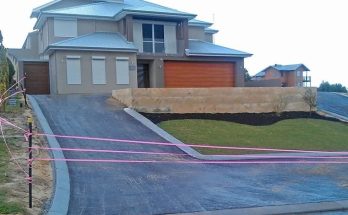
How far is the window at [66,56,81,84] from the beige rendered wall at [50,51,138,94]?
198 millimetres

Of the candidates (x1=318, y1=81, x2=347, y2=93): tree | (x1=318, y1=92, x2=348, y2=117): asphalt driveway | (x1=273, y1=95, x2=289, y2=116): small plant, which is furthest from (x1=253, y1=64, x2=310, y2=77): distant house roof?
(x1=273, y1=95, x2=289, y2=116): small plant

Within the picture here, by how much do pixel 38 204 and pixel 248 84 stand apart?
119 feet

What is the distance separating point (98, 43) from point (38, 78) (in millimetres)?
6263

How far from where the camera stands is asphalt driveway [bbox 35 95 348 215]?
293 inches

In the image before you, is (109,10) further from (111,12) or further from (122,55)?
(122,55)

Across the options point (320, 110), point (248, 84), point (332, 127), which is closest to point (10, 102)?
point (332, 127)

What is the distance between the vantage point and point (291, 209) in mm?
7344

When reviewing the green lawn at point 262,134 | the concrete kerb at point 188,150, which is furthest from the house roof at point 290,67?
the concrete kerb at point 188,150

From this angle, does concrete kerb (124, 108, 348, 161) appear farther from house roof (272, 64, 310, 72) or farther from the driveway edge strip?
house roof (272, 64, 310, 72)

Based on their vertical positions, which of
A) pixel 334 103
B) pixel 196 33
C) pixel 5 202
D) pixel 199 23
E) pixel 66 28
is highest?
pixel 199 23

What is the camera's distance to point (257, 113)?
69.8 ft

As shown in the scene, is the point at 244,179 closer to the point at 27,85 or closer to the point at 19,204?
the point at 19,204

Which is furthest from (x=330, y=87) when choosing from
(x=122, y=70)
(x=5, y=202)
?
(x=5, y=202)

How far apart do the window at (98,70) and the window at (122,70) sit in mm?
977
